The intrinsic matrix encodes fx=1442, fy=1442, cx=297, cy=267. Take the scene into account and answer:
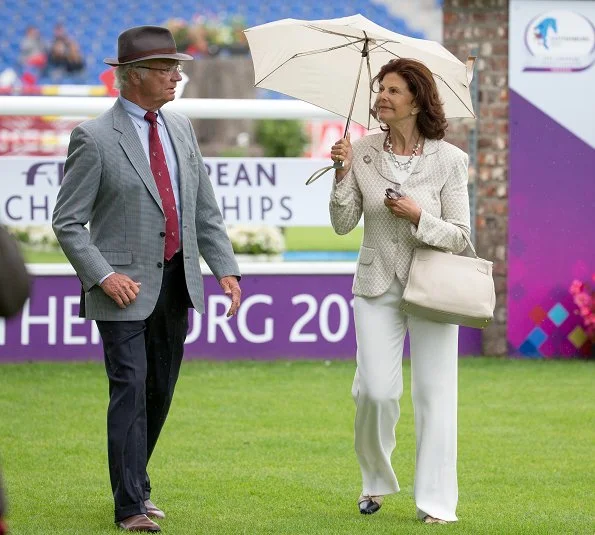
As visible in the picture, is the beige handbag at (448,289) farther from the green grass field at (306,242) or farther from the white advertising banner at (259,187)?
the green grass field at (306,242)

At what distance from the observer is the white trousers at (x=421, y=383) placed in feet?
18.8

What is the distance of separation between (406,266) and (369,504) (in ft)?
3.33

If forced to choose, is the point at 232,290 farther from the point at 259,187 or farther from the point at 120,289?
the point at 259,187

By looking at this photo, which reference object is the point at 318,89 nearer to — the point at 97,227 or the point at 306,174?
the point at 97,227

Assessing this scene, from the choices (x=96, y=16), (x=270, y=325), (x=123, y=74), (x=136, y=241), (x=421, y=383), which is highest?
(x=96, y=16)

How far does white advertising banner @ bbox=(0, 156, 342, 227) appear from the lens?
10.7m

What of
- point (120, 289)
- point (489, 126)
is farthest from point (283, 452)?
point (489, 126)

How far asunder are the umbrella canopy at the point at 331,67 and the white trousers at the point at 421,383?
0.88 meters

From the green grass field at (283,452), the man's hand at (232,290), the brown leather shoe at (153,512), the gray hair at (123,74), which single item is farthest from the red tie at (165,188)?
the green grass field at (283,452)

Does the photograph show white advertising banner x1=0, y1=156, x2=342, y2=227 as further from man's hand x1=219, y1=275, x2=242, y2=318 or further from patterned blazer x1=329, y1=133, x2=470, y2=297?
patterned blazer x1=329, y1=133, x2=470, y2=297

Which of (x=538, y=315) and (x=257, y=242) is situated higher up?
(x=257, y=242)

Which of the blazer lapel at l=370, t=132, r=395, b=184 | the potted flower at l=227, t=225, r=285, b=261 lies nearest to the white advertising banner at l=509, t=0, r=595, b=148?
the potted flower at l=227, t=225, r=285, b=261

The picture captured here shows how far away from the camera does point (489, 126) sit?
447 inches

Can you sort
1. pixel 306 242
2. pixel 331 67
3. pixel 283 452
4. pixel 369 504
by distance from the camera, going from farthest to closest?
pixel 306 242, pixel 283 452, pixel 331 67, pixel 369 504
